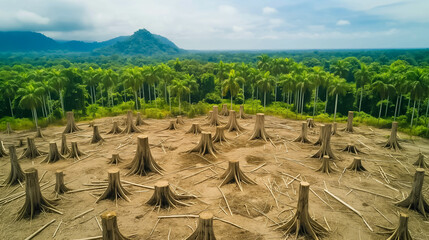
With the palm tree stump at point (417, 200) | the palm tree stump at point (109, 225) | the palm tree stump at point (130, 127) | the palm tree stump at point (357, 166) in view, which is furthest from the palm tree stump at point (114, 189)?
the palm tree stump at point (357, 166)

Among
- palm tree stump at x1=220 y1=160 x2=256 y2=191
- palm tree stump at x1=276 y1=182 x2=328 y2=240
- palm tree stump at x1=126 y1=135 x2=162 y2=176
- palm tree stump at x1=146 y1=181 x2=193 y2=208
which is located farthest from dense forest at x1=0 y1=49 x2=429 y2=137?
palm tree stump at x1=276 y1=182 x2=328 y2=240

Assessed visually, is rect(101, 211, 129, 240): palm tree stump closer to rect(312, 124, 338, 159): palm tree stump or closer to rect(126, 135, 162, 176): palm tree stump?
rect(126, 135, 162, 176): palm tree stump

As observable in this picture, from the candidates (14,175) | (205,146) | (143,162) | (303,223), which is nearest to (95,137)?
(14,175)

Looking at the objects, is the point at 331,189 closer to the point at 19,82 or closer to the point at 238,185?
the point at 238,185

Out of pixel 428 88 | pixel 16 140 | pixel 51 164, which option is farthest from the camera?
pixel 428 88

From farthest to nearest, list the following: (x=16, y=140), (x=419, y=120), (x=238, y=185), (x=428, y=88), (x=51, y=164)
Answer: (x=419, y=120)
(x=428, y=88)
(x=16, y=140)
(x=51, y=164)
(x=238, y=185)

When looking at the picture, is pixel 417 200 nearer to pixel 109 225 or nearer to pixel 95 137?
pixel 109 225

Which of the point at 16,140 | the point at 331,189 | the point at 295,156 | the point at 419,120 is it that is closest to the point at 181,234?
the point at 331,189
